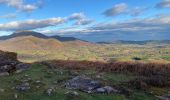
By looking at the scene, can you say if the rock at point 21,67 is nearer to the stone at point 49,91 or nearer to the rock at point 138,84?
the stone at point 49,91

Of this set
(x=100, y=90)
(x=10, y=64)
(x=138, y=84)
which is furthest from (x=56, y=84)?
(x=10, y=64)

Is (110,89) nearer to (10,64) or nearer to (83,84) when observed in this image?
(83,84)

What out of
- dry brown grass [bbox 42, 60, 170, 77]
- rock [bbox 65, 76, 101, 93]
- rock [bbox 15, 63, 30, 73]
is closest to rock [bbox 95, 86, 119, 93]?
rock [bbox 65, 76, 101, 93]

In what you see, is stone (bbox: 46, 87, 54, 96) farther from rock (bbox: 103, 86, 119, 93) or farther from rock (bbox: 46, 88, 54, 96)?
rock (bbox: 103, 86, 119, 93)

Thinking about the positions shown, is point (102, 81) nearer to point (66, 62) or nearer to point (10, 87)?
point (10, 87)

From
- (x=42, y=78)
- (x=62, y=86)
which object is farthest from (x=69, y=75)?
(x=62, y=86)

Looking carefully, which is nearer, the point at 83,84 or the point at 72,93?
the point at 72,93

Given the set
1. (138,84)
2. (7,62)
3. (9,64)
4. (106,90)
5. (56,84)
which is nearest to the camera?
(106,90)
